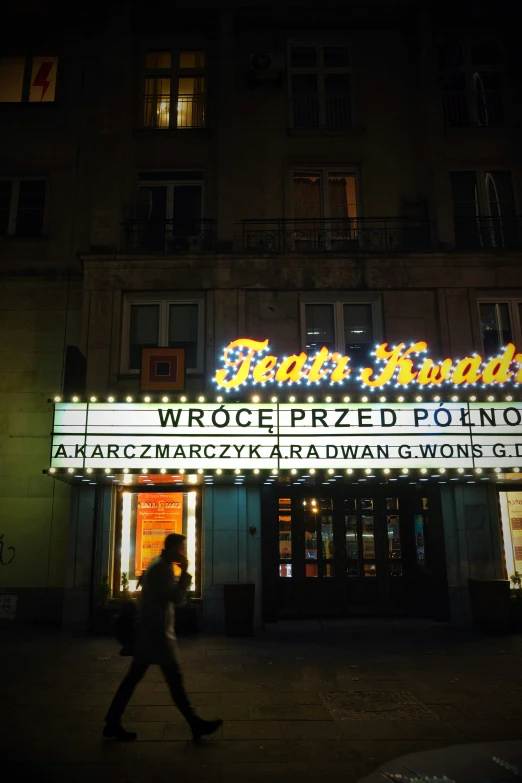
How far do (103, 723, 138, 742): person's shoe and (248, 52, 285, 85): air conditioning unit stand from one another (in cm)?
1524

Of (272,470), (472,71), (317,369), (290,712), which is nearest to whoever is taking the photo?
(290,712)

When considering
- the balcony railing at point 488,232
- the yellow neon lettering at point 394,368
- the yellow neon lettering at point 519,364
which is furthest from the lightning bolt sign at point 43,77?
the yellow neon lettering at point 519,364

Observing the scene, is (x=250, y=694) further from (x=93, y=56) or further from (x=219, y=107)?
(x=93, y=56)

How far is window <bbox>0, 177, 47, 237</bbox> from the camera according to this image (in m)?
15.1

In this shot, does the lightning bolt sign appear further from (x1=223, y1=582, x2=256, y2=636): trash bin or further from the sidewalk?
the sidewalk

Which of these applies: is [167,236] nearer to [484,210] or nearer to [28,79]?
[28,79]

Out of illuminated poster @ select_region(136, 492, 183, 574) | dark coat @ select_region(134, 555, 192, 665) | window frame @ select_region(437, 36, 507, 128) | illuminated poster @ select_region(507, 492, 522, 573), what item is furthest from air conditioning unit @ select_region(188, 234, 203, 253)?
dark coat @ select_region(134, 555, 192, 665)

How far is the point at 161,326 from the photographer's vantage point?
537 inches

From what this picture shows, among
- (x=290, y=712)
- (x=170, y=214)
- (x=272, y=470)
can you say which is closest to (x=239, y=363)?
(x=272, y=470)

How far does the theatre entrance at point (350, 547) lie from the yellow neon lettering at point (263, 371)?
2.90m

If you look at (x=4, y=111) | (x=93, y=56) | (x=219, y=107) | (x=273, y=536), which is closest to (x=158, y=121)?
(x=219, y=107)

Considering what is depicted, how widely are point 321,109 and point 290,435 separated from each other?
958 cm

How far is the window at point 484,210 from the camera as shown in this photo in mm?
14758

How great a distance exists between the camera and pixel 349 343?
13.9m
